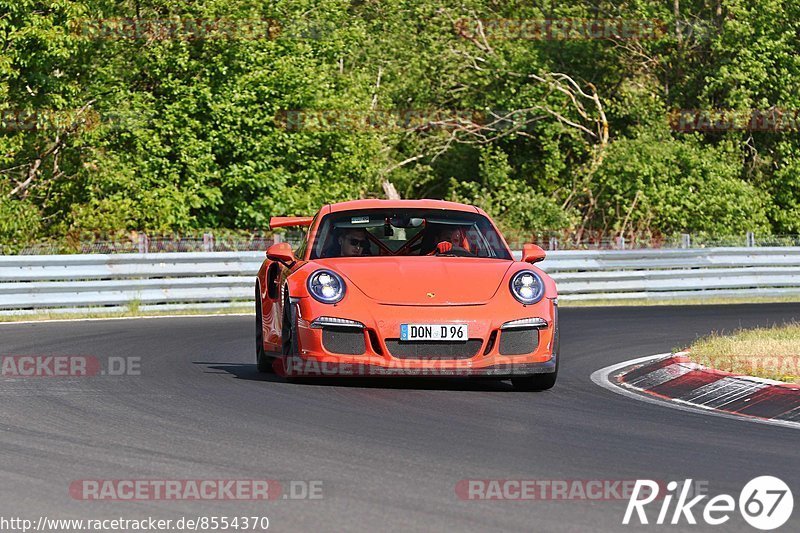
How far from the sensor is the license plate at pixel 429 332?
9.83 meters

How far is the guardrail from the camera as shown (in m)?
20.2

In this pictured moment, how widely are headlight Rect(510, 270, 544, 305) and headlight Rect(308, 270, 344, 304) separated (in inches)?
48.4

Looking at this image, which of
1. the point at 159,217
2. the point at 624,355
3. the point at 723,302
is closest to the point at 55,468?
the point at 624,355

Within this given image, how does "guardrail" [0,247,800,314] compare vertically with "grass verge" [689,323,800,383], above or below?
below

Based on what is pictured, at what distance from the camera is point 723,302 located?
81.8 feet

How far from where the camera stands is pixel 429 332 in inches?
388

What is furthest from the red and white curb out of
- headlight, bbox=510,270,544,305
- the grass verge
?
headlight, bbox=510,270,544,305

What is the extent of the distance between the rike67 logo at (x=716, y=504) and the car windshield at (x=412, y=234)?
501cm

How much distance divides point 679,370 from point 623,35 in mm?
26499

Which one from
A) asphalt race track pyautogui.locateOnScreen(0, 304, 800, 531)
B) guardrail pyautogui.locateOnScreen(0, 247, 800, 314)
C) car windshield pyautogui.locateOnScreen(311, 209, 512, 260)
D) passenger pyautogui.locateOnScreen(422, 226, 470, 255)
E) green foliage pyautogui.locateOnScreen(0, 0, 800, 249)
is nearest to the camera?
asphalt race track pyautogui.locateOnScreen(0, 304, 800, 531)

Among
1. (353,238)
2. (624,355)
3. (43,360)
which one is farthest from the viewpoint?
(624,355)

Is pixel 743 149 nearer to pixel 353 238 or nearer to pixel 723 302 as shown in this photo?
pixel 723 302

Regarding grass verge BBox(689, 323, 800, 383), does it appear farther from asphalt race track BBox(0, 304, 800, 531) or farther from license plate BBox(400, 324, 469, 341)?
license plate BBox(400, 324, 469, 341)

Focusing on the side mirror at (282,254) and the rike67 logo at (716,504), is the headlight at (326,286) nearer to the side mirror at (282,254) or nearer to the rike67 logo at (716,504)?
the side mirror at (282,254)
